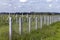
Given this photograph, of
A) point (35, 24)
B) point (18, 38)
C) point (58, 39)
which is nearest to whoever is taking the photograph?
point (18, 38)

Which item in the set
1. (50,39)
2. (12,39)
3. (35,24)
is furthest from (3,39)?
(35,24)

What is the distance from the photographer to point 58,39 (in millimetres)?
10734

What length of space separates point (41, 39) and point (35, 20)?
26.5ft

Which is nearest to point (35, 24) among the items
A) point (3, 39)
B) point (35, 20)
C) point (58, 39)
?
point (35, 20)

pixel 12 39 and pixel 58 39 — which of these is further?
pixel 58 39

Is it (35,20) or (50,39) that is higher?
(50,39)

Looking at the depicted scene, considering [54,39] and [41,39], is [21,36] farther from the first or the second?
[54,39]

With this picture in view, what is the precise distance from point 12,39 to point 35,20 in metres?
9.36

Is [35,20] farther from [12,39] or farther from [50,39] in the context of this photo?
[12,39]

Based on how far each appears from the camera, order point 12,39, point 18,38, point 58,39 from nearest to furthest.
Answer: point 12,39 < point 18,38 < point 58,39

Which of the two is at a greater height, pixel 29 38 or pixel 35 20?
pixel 29 38

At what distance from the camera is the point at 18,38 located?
1005cm

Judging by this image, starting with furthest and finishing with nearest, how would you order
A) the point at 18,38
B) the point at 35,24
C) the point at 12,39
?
1. the point at 35,24
2. the point at 18,38
3. the point at 12,39

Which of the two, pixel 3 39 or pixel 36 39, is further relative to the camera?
pixel 36 39
